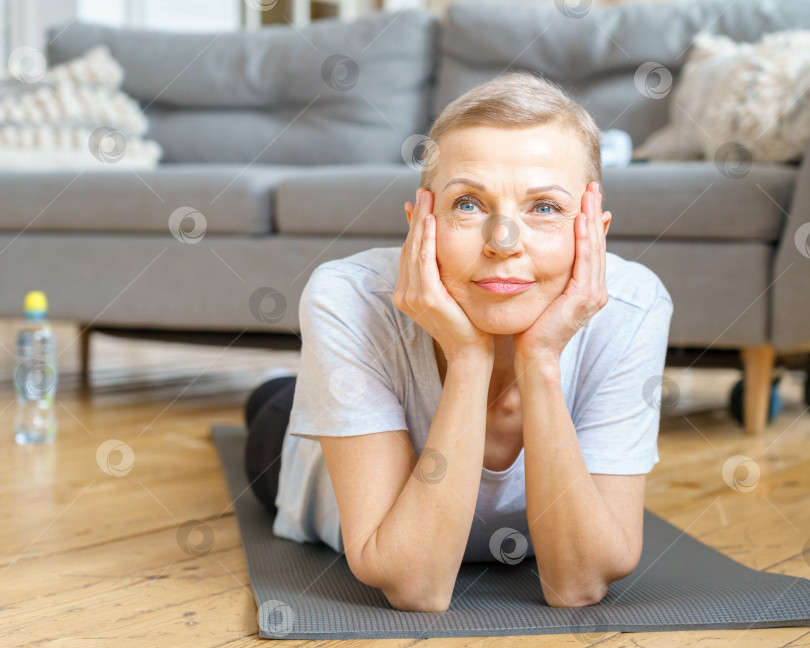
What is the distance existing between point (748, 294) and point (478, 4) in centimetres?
127

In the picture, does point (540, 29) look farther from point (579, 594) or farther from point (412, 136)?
point (579, 594)

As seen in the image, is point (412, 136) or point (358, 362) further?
point (412, 136)

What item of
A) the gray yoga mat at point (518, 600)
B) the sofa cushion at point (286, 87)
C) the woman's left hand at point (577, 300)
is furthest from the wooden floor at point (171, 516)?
the sofa cushion at point (286, 87)

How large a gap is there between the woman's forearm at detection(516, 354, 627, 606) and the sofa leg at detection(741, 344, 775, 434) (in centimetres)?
106

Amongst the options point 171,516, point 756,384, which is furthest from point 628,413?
point 756,384

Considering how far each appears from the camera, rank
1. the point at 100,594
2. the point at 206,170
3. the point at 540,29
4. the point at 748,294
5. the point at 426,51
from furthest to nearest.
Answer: the point at 426,51, the point at 540,29, the point at 206,170, the point at 748,294, the point at 100,594

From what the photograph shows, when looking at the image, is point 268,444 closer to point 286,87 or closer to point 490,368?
point 490,368

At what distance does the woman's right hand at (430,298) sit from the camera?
89cm

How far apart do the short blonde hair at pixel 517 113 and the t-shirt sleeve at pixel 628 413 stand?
0.20 metres


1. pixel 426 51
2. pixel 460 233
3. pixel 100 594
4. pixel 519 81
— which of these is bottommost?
pixel 100 594

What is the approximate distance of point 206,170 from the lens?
2123mm

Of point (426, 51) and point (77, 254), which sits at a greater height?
point (426, 51)

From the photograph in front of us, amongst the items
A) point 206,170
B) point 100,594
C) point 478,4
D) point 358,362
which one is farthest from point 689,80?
point 100,594

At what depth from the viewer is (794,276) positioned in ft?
5.58
